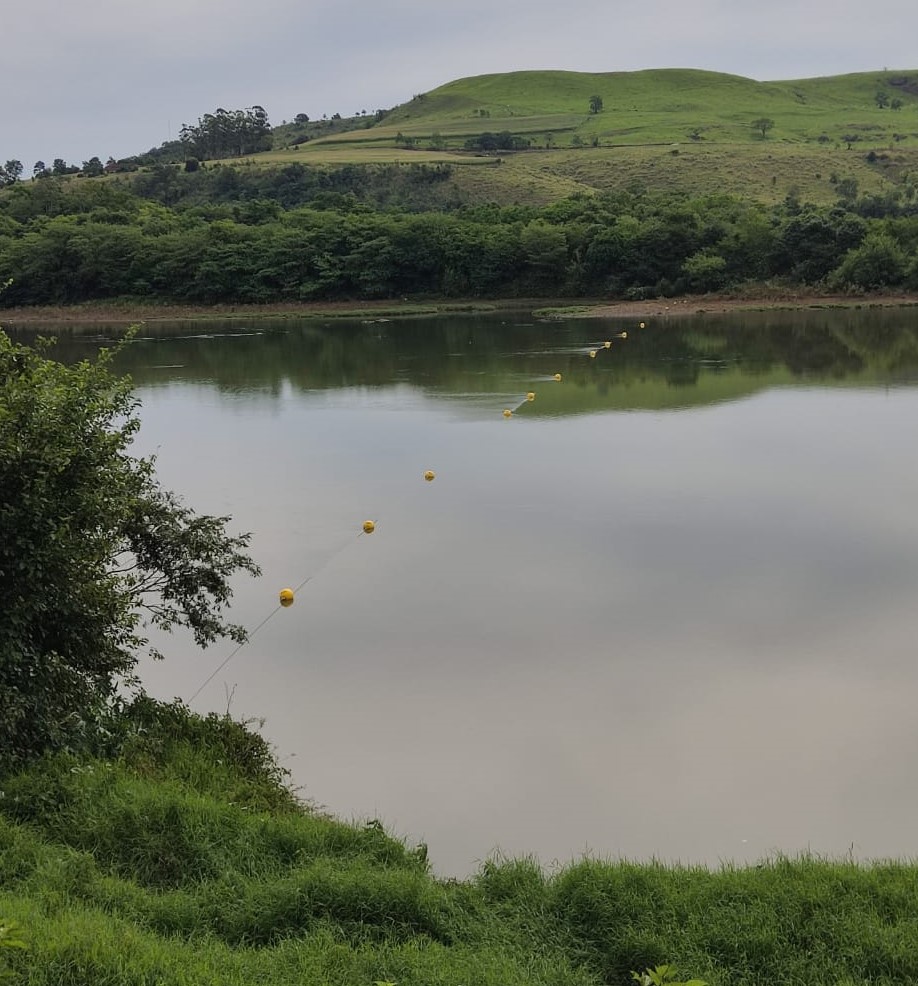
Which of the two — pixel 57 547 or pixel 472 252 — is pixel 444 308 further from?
pixel 57 547

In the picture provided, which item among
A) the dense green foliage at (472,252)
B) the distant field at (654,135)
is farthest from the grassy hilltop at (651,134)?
the dense green foliage at (472,252)

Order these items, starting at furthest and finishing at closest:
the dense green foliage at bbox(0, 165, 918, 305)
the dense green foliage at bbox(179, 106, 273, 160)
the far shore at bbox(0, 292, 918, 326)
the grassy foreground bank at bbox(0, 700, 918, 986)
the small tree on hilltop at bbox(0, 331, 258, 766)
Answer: the dense green foliage at bbox(179, 106, 273, 160) < the dense green foliage at bbox(0, 165, 918, 305) < the far shore at bbox(0, 292, 918, 326) < the small tree on hilltop at bbox(0, 331, 258, 766) < the grassy foreground bank at bbox(0, 700, 918, 986)

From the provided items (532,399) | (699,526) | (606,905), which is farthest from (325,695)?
(532,399)

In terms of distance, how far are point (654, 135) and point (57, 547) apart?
300 ft

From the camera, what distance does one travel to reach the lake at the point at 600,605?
7434 mm

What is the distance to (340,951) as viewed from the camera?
4883 millimetres

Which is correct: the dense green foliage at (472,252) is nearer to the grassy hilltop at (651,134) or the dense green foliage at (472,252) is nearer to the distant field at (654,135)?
the distant field at (654,135)

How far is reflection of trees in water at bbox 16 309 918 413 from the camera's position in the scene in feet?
90.7

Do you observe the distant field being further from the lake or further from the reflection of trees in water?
the lake

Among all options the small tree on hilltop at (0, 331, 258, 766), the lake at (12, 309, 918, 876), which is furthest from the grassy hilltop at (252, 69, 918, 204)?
the small tree on hilltop at (0, 331, 258, 766)

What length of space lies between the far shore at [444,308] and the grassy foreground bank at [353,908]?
41687 mm

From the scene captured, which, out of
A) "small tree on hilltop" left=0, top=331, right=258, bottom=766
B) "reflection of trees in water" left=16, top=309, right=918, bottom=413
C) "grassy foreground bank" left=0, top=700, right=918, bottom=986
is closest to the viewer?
"grassy foreground bank" left=0, top=700, right=918, bottom=986

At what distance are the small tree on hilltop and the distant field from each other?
66507 mm

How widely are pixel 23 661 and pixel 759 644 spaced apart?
6.35 metres
